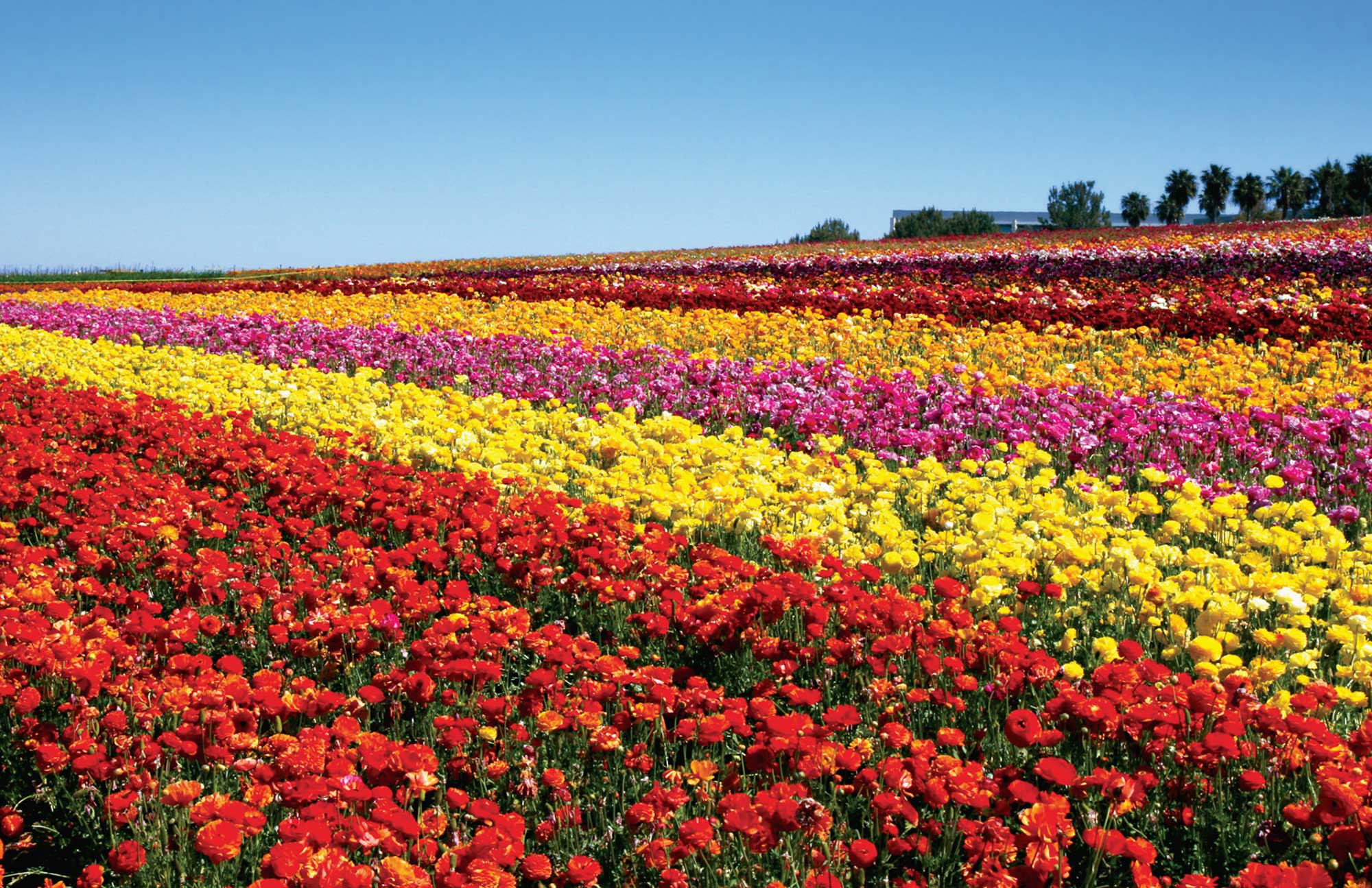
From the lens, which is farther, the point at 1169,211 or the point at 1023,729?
the point at 1169,211

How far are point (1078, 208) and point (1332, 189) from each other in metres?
28.3

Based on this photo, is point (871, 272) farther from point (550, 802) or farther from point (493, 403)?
point (550, 802)

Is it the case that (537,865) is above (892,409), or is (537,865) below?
below

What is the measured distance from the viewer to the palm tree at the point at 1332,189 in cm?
7106

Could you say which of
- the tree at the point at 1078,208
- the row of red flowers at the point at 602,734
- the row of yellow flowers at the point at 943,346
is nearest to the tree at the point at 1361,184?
the tree at the point at 1078,208

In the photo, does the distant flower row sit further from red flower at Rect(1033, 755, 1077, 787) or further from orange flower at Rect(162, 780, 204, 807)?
orange flower at Rect(162, 780, 204, 807)

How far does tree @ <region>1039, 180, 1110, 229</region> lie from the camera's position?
2127 inches

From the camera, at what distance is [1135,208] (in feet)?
232

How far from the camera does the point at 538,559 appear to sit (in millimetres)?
5133

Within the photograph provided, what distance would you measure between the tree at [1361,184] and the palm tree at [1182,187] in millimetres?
8766

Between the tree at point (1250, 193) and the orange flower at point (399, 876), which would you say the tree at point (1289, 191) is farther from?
the orange flower at point (399, 876)

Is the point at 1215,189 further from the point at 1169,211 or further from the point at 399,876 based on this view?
the point at 399,876

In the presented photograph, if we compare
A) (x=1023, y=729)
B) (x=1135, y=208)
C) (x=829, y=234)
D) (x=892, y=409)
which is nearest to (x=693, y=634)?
(x=1023, y=729)

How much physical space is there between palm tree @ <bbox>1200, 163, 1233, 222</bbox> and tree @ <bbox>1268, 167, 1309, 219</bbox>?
5386mm
